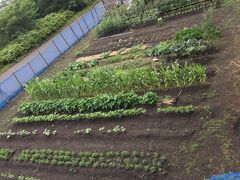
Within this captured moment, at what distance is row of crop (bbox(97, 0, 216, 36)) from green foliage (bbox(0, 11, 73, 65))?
490cm

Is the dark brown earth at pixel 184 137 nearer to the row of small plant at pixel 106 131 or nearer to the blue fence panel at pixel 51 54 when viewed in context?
the row of small plant at pixel 106 131

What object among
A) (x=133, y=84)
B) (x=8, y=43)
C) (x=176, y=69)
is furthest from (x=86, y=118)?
(x=8, y=43)

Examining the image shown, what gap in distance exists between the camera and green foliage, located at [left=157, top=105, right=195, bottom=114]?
9739mm

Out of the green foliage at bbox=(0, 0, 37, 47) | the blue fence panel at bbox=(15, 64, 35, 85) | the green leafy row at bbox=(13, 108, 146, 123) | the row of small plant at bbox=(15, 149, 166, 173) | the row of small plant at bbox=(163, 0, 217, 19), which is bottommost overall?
the row of small plant at bbox=(163, 0, 217, 19)

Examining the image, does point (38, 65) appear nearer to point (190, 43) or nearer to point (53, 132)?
point (53, 132)

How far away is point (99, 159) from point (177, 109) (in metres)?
2.41

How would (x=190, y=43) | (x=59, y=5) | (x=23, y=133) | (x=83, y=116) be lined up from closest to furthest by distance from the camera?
(x=83, y=116) < (x=23, y=133) < (x=190, y=43) < (x=59, y=5)

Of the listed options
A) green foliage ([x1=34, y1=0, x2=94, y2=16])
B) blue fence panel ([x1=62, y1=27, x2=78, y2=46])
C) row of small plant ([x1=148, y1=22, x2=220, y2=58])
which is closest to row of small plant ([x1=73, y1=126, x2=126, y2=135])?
row of small plant ([x1=148, y1=22, x2=220, y2=58])

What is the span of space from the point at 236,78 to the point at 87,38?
11.2 meters

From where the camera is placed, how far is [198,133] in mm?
8906

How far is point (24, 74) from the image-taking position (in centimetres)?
1698

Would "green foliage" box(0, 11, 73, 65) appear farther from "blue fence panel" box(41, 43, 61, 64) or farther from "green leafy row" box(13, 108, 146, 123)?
"green leafy row" box(13, 108, 146, 123)

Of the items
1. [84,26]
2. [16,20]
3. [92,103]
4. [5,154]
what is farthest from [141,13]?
[5,154]

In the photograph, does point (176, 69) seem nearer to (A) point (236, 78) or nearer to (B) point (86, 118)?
(A) point (236, 78)
